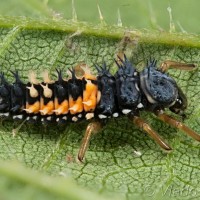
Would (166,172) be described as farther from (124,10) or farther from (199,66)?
(124,10)

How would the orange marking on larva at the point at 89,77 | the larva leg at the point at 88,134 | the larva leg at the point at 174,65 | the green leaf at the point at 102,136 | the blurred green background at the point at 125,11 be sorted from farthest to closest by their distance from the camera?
the blurred green background at the point at 125,11, the larva leg at the point at 174,65, the orange marking on larva at the point at 89,77, the larva leg at the point at 88,134, the green leaf at the point at 102,136

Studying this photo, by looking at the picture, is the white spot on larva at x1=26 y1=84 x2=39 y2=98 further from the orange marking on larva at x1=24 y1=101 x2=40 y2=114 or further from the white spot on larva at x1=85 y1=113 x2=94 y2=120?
the white spot on larva at x1=85 y1=113 x2=94 y2=120

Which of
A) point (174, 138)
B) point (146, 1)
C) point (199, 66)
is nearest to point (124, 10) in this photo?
point (146, 1)

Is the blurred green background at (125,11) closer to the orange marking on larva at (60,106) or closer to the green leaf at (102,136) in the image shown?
the green leaf at (102,136)

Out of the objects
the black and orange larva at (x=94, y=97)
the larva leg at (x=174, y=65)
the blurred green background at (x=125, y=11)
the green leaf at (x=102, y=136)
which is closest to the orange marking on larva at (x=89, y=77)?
the black and orange larva at (x=94, y=97)

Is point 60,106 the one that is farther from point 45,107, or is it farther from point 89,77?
point 89,77
